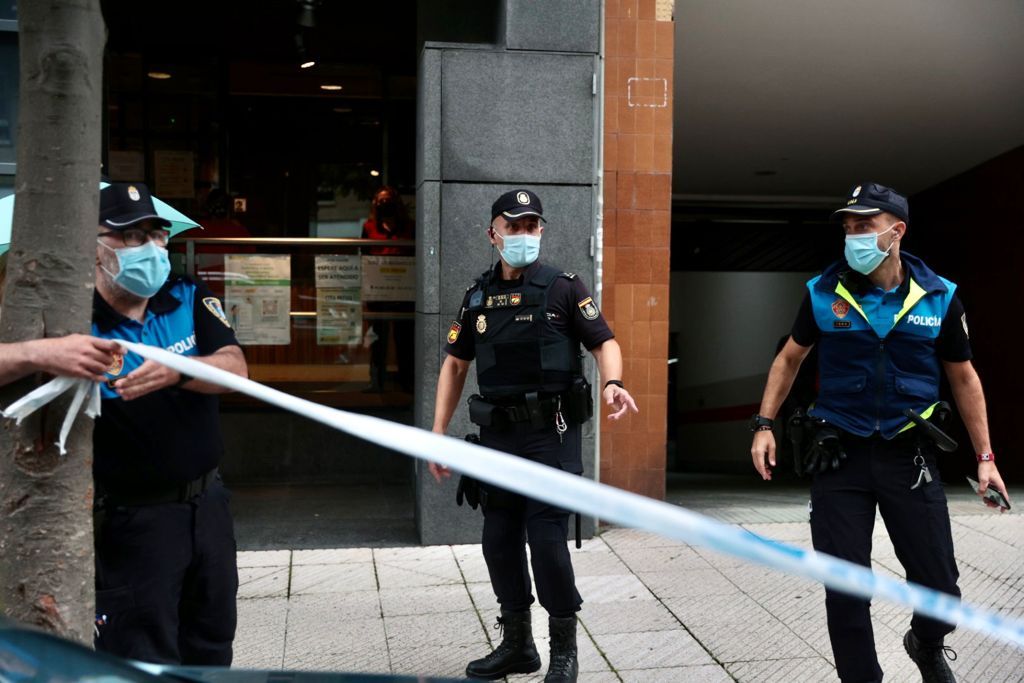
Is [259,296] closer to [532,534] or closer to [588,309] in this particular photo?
[588,309]

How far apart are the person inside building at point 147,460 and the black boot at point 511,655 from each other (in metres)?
1.47

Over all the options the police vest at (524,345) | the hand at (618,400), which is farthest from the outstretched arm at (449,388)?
the hand at (618,400)

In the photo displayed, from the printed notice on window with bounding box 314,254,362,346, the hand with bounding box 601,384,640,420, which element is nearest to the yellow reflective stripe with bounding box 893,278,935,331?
the hand with bounding box 601,384,640,420

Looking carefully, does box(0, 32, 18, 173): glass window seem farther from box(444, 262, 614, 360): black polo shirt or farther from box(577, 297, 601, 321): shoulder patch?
box(577, 297, 601, 321): shoulder patch

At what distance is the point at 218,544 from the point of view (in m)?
3.21

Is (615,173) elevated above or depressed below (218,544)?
above

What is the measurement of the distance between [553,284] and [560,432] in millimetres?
609

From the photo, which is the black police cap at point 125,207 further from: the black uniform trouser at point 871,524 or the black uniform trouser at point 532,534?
the black uniform trouser at point 871,524

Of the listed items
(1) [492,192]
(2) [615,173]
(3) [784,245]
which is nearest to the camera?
(1) [492,192]

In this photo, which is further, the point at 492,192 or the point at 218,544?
the point at 492,192

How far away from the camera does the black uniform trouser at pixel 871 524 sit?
12.1 ft

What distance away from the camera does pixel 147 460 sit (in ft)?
9.91

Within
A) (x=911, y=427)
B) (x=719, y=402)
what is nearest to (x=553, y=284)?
(x=911, y=427)

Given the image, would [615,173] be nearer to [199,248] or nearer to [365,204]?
[365,204]
